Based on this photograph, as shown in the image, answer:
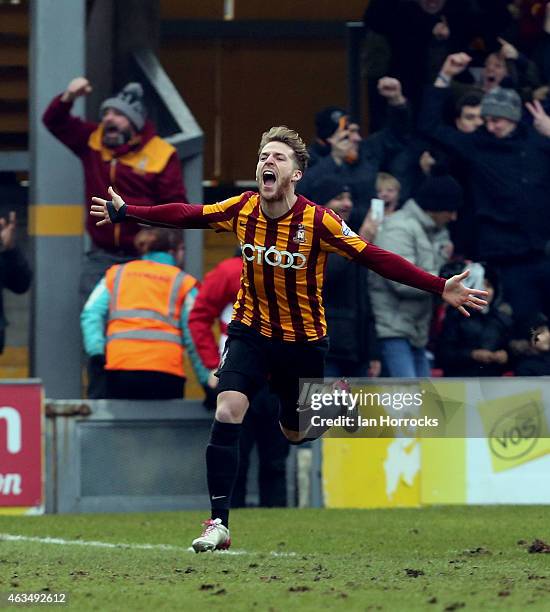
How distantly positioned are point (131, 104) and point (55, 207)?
1.17 metres

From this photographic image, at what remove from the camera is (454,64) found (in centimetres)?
1227

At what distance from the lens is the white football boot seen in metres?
7.50

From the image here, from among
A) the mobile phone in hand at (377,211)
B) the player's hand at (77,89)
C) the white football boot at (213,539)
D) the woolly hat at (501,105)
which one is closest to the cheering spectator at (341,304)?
the mobile phone in hand at (377,211)

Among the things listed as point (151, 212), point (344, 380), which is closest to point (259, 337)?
point (151, 212)

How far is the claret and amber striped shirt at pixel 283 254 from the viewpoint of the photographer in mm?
7730

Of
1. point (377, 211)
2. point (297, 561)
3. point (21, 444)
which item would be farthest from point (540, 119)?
point (297, 561)

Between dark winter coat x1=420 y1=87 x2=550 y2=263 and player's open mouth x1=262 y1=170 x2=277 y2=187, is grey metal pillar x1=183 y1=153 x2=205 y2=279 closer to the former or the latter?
dark winter coat x1=420 y1=87 x2=550 y2=263

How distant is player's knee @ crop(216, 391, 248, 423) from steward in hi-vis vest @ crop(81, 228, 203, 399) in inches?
135

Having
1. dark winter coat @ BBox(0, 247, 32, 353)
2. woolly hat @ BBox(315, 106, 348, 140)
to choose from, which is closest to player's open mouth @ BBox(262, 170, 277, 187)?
woolly hat @ BBox(315, 106, 348, 140)

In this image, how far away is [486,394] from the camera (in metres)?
10.9

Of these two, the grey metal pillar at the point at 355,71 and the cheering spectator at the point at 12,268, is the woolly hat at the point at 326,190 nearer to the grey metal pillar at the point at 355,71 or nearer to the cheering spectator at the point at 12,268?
the cheering spectator at the point at 12,268

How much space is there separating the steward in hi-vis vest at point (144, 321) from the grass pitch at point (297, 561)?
1.03 metres

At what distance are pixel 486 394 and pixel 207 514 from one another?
1.90 m

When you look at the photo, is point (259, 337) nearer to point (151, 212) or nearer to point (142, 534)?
point (151, 212)
